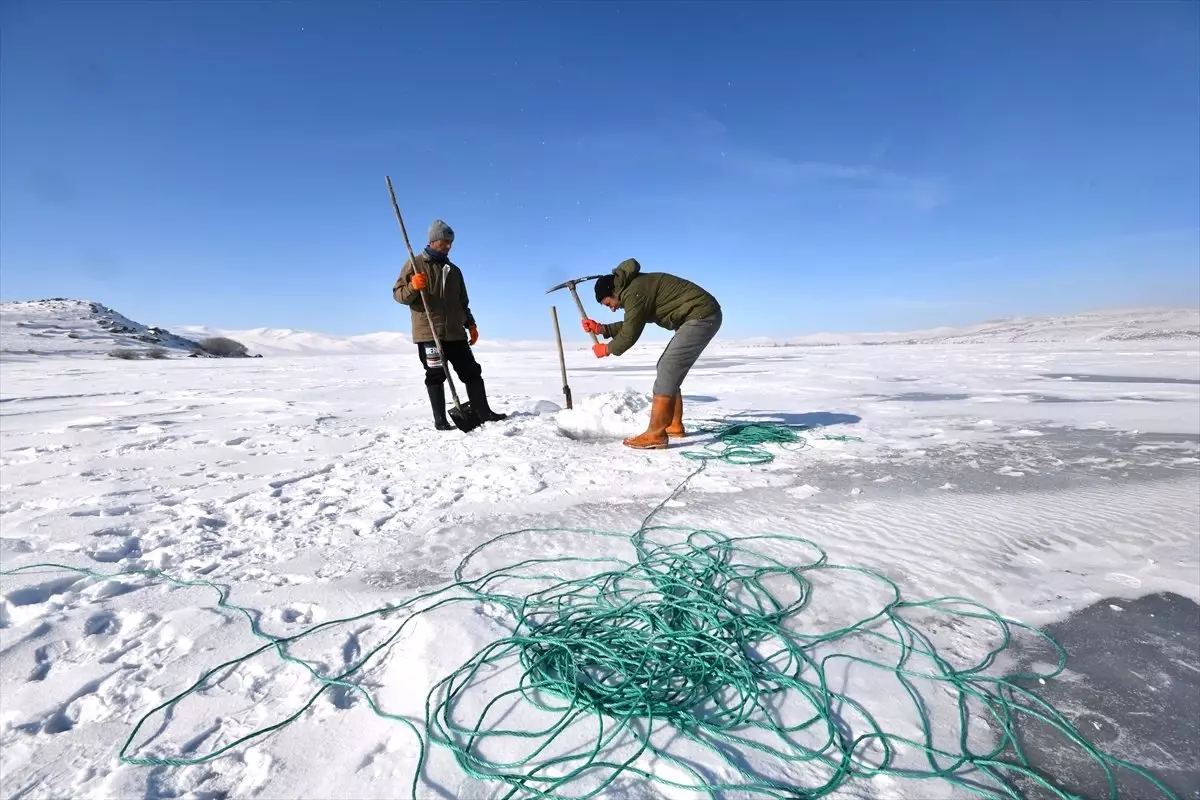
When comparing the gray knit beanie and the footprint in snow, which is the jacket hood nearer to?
the gray knit beanie

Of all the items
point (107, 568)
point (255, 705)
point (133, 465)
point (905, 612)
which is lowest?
point (905, 612)

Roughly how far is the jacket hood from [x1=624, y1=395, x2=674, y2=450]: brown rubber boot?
97 centimetres

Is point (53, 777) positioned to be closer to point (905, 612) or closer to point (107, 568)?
point (107, 568)

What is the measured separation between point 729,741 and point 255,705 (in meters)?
1.32

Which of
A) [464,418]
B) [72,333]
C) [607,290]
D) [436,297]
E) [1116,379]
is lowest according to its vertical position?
[1116,379]

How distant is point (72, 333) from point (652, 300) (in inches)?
1409

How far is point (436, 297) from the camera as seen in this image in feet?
16.3

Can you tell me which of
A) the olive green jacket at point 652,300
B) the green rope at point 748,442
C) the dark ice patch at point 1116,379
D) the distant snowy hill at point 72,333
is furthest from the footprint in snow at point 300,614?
the distant snowy hill at point 72,333

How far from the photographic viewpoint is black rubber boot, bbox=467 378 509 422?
5.37 m

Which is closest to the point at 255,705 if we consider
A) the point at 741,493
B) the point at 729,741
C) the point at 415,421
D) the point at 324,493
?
the point at 729,741

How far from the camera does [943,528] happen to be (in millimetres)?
2729

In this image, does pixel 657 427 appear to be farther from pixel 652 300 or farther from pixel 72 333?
pixel 72 333

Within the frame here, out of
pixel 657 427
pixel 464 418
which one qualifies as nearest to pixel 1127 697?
pixel 657 427

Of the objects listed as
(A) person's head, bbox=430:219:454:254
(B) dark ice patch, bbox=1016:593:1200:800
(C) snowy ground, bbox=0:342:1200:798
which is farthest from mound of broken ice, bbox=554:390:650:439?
(B) dark ice patch, bbox=1016:593:1200:800
